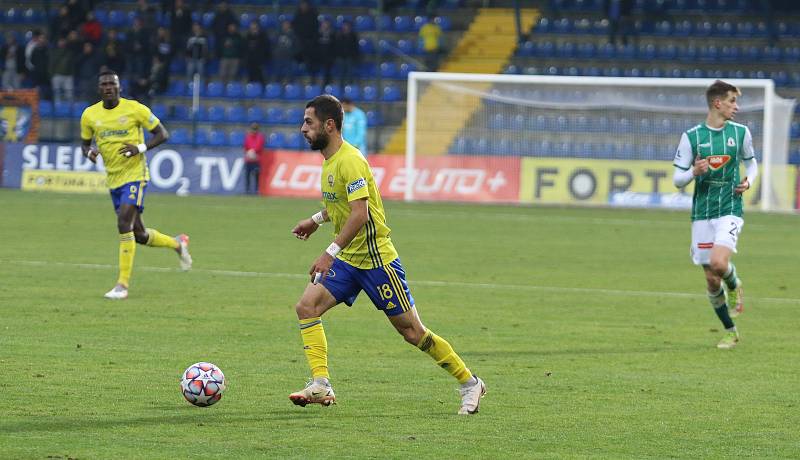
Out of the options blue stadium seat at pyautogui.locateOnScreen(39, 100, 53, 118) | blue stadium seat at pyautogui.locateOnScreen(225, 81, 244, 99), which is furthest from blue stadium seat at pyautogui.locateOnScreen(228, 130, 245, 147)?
blue stadium seat at pyautogui.locateOnScreen(39, 100, 53, 118)

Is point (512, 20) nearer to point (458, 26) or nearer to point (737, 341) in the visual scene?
point (458, 26)

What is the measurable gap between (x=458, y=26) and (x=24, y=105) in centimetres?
1251

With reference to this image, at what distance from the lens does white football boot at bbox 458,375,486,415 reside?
27.7ft

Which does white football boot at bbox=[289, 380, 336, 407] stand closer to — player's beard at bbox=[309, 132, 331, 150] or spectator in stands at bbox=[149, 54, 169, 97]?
player's beard at bbox=[309, 132, 331, 150]

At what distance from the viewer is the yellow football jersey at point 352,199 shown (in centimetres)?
827

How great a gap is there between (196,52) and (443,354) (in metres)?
30.0

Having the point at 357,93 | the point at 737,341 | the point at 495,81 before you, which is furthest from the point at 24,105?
the point at 737,341

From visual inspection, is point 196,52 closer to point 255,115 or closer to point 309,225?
point 255,115

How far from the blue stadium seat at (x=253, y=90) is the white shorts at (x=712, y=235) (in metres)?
26.7

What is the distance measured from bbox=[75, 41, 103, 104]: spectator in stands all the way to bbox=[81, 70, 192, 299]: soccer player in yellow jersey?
74.1ft

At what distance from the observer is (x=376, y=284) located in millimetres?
8438

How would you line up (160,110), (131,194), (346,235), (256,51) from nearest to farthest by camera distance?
(346,235) → (131,194) → (256,51) → (160,110)

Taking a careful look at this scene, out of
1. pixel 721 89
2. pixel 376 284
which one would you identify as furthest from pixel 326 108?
pixel 721 89

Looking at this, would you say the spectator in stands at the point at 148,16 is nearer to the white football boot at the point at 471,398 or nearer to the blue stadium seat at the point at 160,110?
the blue stadium seat at the point at 160,110
